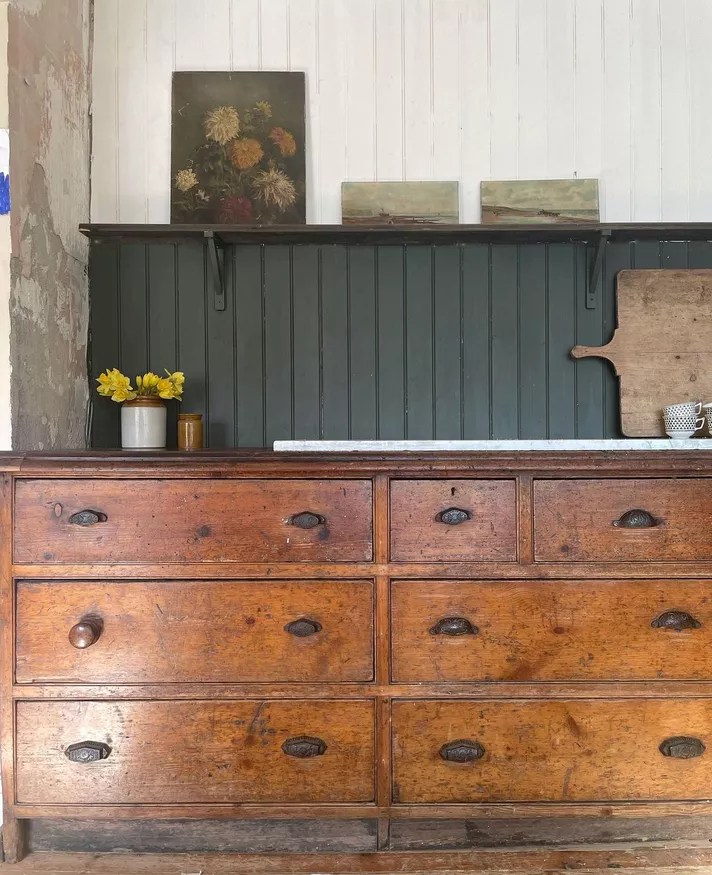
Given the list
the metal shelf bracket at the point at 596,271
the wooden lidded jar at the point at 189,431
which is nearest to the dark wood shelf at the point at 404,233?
the metal shelf bracket at the point at 596,271

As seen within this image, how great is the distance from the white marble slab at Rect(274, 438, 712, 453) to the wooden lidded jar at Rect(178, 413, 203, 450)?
512 mm

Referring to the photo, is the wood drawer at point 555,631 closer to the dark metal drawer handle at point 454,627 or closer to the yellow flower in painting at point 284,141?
the dark metal drawer handle at point 454,627

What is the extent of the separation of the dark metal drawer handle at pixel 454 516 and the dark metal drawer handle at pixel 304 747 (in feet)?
2.22

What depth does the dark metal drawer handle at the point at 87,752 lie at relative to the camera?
5.17 ft

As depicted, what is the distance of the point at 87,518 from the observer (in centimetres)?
157

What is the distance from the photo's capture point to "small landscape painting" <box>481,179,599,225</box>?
7.22 feet

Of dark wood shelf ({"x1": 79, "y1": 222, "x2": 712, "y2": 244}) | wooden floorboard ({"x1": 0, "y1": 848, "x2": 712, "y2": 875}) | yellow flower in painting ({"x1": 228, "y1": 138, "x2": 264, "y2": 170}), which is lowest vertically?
wooden floorboard ({"x1": 0, "y1": 848, "x2": 712, "y2": 875})

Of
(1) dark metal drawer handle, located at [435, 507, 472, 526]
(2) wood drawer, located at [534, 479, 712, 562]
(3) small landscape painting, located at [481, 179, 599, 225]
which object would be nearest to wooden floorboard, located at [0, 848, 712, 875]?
(2) wood drawer, located at [534, 479, 712, 562]

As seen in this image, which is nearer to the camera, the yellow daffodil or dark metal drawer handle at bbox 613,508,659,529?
dark metal drawer handle at bbox 613,508,659,529

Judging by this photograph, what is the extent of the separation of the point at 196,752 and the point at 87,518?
69cm

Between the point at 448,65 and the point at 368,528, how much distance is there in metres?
1.78

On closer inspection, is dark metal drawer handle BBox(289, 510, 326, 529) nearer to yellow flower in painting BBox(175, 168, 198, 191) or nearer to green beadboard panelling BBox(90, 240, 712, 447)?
green beadboard panelling BBox(90, 240, 712, 447)

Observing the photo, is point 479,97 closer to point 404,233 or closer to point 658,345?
point 404,233

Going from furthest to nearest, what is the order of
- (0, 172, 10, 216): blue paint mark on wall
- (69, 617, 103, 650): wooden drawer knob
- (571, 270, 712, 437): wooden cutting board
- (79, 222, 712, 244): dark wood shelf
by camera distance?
(571, 270, 712, 437): wooden cutting board, (79, 222, 712, 244): dark wood shelf, (0, 172, 10, 216): blue paint mark on wall, (69, 617, 103, 650): wooden drawer knob
